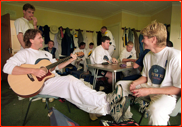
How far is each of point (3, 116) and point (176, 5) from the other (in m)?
5.88

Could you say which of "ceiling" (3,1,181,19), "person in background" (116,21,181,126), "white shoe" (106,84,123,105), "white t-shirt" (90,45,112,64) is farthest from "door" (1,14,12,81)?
"person in background" (116,21,181,126)

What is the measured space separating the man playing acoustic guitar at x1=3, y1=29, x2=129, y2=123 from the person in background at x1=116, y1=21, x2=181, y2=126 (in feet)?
0.80

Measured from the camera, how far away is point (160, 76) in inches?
42.2

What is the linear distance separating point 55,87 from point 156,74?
1.17 meters

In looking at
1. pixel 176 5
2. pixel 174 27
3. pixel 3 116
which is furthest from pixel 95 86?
pixel 176 5

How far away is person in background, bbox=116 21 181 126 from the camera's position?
33.9 inches

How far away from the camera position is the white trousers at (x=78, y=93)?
1215 mm

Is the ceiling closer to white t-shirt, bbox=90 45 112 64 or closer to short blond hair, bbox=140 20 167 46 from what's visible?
white t-shirt, bbox=90 45 112 64

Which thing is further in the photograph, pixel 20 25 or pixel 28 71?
pixel 20 25

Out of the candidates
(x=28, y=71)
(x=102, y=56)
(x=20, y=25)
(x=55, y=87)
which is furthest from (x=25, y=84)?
(x=102, y=56)

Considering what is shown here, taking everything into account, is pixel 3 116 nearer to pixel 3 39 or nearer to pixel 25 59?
pixel 25 59

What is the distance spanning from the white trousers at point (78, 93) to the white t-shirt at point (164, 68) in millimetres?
572

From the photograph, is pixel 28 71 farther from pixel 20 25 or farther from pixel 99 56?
pixel 99 56

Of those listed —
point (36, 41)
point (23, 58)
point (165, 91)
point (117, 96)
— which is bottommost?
point (117, 96)
